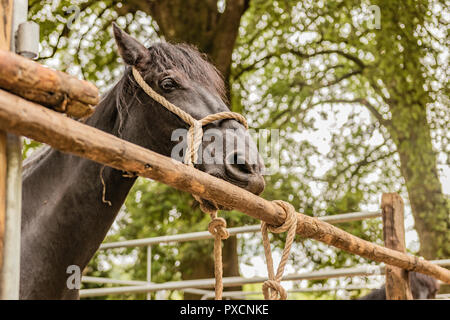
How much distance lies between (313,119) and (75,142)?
18.3ft

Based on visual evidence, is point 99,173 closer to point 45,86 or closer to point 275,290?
point 275,290

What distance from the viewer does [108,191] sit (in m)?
1.80

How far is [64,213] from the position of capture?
178cm

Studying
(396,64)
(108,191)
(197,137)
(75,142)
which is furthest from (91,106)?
(396,64)

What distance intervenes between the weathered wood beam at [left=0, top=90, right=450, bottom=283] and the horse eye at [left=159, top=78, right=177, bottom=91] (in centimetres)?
56

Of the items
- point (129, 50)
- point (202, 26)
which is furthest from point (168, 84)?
point (202, 26)

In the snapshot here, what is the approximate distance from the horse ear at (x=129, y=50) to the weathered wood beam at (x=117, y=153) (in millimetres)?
754

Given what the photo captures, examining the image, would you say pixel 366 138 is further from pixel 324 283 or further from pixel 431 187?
pixel 324 283

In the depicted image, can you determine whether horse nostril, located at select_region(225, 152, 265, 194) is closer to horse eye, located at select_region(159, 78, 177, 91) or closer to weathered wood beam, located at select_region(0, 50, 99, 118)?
horse eye, located at select_region(159, 78, 177, 91)

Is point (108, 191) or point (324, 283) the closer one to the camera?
point (108, 191)

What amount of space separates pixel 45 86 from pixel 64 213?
0.94m

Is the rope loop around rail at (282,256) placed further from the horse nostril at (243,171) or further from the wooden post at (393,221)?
the wooden post at (393,221)

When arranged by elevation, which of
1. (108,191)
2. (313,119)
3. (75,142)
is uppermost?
(313,119)

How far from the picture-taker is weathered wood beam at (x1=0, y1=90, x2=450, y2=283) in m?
0.88
